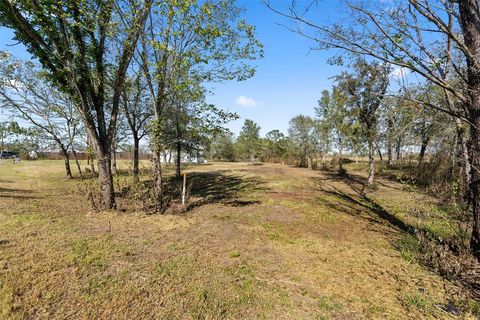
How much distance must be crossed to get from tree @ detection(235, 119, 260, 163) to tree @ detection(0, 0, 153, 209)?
133 feet

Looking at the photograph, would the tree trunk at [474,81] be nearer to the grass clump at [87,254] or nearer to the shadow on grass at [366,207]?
the shadow on grass at [366,207]

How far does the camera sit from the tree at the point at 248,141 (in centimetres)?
4847

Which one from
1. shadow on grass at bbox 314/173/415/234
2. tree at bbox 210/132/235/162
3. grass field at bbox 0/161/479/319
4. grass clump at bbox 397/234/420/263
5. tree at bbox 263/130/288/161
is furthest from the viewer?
tree at bbox 210/132/235/162

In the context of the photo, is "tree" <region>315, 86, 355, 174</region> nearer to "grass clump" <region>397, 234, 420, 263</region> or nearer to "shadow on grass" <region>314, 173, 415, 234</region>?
"shadow on grass" <region>314, 173, 415, 234</region>

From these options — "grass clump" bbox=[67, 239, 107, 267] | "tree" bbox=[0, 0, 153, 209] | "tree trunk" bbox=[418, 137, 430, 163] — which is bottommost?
"grass clump" bbox=[67, 239, 107, 267]

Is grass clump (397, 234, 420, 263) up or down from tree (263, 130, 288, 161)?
down

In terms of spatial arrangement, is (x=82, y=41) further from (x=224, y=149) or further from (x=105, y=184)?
(x=224, y=149)

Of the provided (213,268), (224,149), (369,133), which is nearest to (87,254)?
(213,268)

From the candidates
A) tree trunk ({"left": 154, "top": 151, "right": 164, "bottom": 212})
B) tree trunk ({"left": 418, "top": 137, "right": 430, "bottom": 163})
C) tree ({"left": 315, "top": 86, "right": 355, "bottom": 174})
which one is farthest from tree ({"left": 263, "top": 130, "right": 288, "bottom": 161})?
tree trunk ({"left": 154, "top": 151, "right": 164, "bottom": 212})

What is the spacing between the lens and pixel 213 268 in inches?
168

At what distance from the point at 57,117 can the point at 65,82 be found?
11013 millimetres

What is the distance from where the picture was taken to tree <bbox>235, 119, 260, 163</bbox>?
1908 inches

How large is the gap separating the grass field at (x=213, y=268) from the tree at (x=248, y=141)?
4094 centimetres

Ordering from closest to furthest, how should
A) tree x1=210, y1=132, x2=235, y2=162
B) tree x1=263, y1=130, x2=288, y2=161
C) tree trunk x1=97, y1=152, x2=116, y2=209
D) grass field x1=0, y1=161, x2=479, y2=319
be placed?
grass field x1=0, y1=161, x2=479, y2=319 < tree trunk x1=97, y1=152, x2=116, y2=209 < tree x1=263, y1=130, x2=288, y2=161 < tree x1=210, y1=132, x2=235, y2=162
